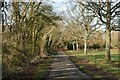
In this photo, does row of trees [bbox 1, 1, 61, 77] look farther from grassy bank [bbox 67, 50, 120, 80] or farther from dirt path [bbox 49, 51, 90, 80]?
grassy bank [bbox 67, 50, 120, 80]

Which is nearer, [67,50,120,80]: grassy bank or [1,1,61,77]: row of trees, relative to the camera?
[1,1,61,77]: row of trees

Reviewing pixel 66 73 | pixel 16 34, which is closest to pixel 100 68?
pixel 66 73

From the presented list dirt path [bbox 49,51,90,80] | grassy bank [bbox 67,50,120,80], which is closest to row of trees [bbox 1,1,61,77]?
dirt path [bbox 49,51,90,80]

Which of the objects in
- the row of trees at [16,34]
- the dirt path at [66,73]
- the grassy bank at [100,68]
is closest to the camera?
the row of trees at [16,34]

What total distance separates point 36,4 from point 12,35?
36.9 ft

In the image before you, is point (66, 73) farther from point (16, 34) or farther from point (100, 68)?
point (100, 68)

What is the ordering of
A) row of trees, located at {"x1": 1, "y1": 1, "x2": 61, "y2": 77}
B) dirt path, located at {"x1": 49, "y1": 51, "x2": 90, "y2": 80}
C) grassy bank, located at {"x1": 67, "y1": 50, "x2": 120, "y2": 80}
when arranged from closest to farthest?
row of trees, located at {"x1": 1, "y1": 1, "x2": 61, "y2": 77}, dirt path, located at {"x1": 49, "y1": 51, "x2": 90, "y2": 80}, grassy bank, located at {"x1": 67, "y1": 50, "x2": 120, "y2": 80}

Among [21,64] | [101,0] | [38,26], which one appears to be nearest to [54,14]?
[38,26]

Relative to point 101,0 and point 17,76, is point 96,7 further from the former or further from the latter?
point 17,76

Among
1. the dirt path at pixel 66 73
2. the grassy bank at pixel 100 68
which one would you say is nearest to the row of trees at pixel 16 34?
the dirt path at pixel 66 73

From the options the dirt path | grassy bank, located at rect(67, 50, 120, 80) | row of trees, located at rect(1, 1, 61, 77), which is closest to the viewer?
row of trees, located at rect(1, 1, 61, 77)

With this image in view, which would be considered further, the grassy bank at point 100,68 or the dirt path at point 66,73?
the grassy bank at point 100,68

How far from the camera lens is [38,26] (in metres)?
36.6

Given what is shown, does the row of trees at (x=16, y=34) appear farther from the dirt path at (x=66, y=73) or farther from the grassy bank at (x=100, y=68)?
the grassy bank at (x=100, y=68)
